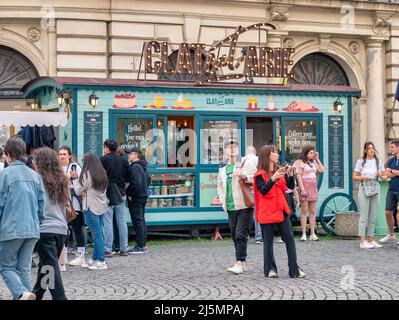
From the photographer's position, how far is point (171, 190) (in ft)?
51.9

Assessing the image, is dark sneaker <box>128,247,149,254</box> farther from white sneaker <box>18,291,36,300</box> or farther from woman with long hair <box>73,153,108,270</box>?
white sneaker <box>18,291,36,300</box>

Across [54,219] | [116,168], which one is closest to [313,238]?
[116,168]

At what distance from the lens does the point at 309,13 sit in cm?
2609

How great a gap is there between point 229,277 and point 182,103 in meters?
5.95

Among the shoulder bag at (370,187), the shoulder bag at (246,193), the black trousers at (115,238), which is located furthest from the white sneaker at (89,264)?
the shoulder bag at (370,187)

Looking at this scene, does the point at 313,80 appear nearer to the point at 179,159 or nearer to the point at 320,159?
the point at 320,159

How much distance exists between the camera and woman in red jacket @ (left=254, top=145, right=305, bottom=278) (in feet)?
34.2

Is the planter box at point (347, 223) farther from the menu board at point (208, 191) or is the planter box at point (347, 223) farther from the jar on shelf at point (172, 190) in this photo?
the jar on shelf at point (172, 190)

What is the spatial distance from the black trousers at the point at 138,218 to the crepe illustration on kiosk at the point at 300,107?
420 cm

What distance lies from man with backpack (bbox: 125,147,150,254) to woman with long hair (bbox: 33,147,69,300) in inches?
204

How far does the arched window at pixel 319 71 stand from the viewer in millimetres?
26500

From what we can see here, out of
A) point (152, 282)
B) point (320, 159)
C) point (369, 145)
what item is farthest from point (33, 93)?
point (152, 282)
